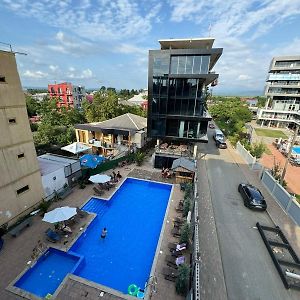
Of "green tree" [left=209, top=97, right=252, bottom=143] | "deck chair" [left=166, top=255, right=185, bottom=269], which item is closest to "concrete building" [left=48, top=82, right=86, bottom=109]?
"green tree" [left=209, top=97, right=252, bottom=143]

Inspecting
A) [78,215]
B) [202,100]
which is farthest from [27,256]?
[202,100]

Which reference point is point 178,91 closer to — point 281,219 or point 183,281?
point 281,219

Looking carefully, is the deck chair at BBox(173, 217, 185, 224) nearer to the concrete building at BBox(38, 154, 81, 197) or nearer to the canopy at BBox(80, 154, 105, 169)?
the canopy at BBox(80, 154, 105, 169)

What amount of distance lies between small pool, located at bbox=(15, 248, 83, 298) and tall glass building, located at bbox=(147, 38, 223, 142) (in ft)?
62.4

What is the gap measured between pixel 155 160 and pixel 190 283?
60.3 ft

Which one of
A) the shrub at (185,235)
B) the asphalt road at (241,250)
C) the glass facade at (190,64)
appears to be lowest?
the asphalt road at (241,250)

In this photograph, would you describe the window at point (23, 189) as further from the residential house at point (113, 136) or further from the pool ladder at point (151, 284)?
the residential house at point (113, 136)

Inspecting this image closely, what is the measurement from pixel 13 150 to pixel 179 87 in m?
19.6

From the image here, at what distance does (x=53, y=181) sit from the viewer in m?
19.8

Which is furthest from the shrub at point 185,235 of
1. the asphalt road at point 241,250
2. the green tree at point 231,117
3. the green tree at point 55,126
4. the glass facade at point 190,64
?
the green tree at point 231,117

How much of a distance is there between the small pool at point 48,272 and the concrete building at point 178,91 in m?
17.4

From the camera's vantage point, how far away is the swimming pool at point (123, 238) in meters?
12.3

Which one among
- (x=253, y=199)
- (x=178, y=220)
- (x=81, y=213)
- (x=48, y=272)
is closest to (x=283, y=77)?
(x=253, y=199)

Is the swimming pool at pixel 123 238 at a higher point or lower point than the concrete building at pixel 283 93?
lower
